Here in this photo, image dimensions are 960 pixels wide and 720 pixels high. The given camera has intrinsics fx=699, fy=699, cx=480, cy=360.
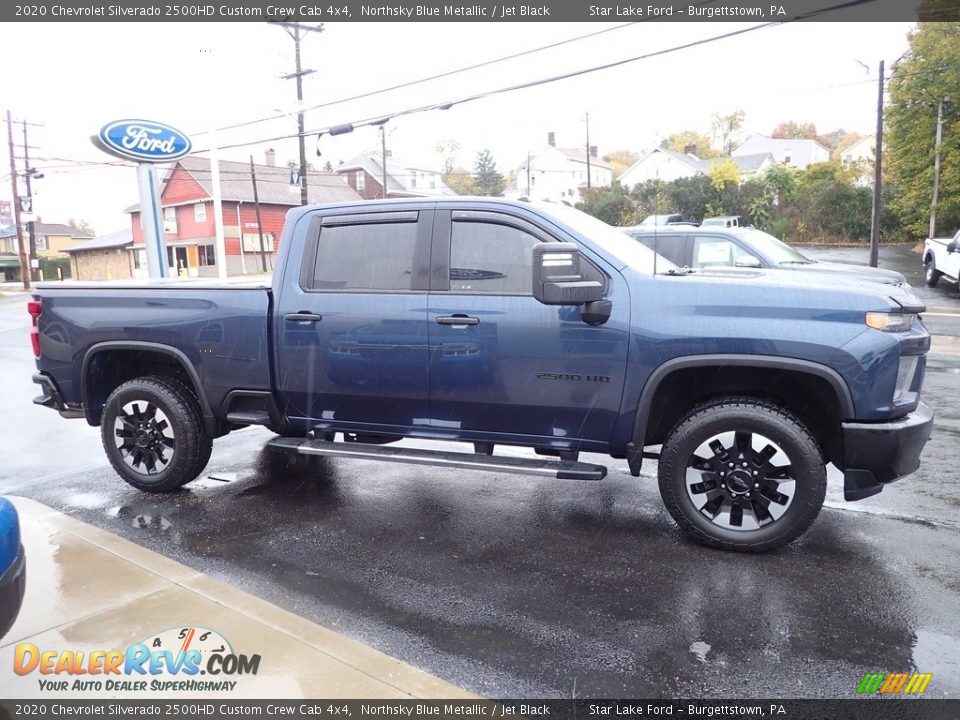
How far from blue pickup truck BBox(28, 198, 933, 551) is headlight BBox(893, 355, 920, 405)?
0.04 feet

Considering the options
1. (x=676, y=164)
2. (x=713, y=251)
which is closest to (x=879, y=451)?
(x=713, y=251)

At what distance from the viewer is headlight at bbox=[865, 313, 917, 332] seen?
3.70 metres

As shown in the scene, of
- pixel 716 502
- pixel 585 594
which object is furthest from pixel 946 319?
pixel 585 594

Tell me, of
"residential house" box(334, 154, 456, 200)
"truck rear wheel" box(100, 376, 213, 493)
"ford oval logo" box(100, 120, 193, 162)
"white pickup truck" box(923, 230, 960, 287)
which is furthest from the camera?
"residential house" box(334, 154, 456, 200)

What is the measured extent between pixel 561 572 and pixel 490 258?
1.95m

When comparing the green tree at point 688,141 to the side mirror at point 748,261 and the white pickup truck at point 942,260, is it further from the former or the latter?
the side mirror at point 748,261

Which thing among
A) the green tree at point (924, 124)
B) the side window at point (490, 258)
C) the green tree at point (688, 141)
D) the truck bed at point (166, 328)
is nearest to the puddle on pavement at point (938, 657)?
the side window at point (490, 258)

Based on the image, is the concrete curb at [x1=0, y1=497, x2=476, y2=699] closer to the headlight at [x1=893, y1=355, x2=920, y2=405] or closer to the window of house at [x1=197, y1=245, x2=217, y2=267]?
the headlight at [x1=893, y1=355, x2=920, y2=405]

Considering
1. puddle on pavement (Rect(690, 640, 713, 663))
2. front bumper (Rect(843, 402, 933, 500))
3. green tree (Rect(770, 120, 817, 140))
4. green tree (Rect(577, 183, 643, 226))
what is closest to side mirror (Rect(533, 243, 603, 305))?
front bumper (Rect(843, 402, 933, 500))

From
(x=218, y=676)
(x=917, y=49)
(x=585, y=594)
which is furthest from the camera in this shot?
(x=917, y=49)

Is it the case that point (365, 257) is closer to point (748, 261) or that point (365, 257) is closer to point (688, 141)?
point (748, 261)

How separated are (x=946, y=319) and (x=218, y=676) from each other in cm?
1570
